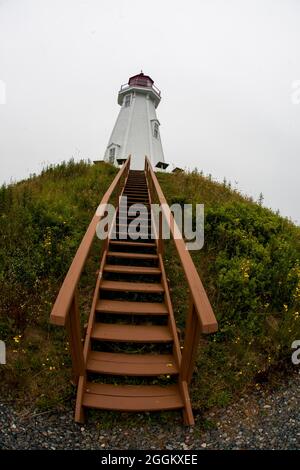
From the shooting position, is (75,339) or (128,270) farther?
(128,270)

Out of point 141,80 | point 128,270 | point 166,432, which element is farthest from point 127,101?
point 166,432

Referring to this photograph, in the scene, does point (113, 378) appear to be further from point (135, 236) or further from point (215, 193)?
point (215, 193)

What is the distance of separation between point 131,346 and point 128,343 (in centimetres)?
6

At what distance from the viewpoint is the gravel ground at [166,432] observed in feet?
9.85

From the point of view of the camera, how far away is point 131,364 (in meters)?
3.69

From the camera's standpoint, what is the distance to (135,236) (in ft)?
20.7

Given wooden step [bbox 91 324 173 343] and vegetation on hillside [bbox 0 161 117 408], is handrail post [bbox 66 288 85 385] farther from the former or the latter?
wooden step [bbox 91 324 173 343]

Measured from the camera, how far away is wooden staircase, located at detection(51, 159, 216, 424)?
10.7 ft

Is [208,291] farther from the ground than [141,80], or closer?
closer

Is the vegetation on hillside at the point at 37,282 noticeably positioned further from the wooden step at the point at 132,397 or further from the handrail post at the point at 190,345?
the handrail post at the point at 190,345

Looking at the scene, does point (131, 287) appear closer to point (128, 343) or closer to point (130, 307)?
point (130, 307)
